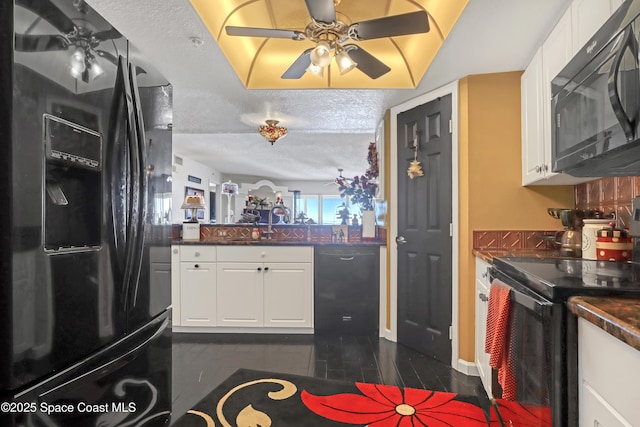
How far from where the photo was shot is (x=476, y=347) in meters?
2.48

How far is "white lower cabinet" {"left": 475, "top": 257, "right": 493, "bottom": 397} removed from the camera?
213 centimetres

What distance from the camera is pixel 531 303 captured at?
45.3 inches

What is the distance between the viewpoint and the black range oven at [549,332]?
3.22 ft

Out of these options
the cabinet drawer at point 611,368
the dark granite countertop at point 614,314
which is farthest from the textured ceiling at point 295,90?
the cabinet drawer at point 611,368

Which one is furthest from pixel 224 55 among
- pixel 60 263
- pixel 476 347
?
pixel 476 347

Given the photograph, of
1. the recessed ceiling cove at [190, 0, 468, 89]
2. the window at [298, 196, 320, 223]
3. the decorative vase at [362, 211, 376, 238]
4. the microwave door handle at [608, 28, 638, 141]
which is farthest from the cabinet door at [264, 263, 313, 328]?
the window at [298, 196, 320, 223]

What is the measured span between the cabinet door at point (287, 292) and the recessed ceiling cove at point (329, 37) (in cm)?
164

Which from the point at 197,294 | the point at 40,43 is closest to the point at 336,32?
the point at 40,43

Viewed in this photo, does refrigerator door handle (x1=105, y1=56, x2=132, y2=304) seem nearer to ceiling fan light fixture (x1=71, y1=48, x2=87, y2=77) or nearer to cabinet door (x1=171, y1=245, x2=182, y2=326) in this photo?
ceiling fan light fixture (x1=71, y1=48, x2=87, y2=77)

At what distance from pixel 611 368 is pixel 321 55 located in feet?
5.77

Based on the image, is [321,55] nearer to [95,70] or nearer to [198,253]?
[95,70]

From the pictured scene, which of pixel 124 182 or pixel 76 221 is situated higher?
pixel 124 182

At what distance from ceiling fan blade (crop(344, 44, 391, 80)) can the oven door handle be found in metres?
1.49

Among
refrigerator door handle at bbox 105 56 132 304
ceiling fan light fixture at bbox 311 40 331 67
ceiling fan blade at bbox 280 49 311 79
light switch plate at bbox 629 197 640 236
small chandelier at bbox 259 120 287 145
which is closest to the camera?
refrigerator door handle at bbox 105 56 132 304
